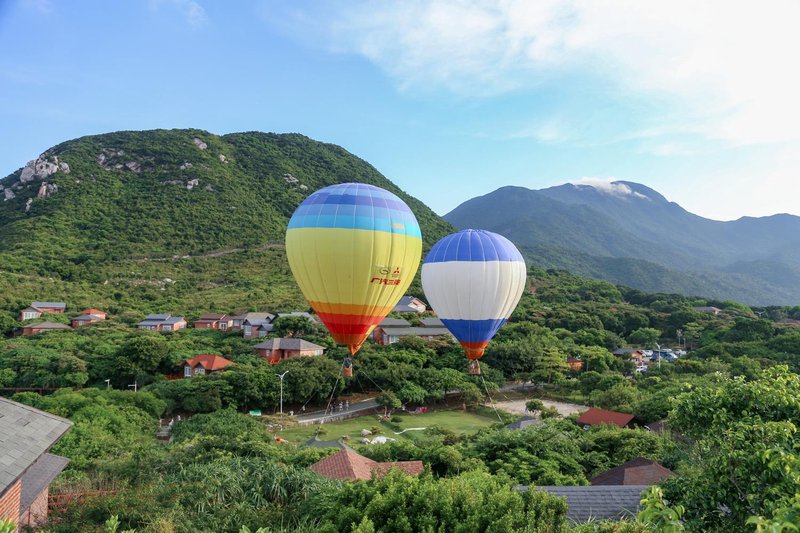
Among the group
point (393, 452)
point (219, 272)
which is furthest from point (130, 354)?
point (219, 272)

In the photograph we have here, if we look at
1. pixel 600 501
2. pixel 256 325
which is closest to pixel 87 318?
pixel 256 325

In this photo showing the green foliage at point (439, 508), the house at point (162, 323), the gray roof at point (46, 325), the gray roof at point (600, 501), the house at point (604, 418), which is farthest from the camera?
the house at point (162, 323)

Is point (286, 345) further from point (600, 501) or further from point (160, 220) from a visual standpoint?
point (160, 220)

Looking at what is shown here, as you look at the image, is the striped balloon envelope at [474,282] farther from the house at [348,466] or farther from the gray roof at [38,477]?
the gray roof at [38,477]

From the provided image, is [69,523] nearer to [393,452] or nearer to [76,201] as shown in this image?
[393,452]

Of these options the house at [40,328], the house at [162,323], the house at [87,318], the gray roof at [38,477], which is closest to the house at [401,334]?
the house at [162,323]

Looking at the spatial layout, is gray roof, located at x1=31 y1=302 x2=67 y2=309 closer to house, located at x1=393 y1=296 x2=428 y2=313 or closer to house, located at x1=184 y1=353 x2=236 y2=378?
house, located at x1=184 y1=353 x2=236 y2=378
